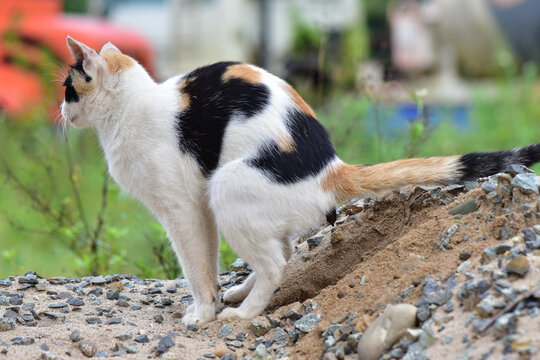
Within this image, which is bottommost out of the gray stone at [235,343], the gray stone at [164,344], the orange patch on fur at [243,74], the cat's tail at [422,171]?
the gray stone at [235,343]

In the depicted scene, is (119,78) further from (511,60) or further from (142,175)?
(511,60)

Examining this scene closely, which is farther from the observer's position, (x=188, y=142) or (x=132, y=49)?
(x=132, y=49)

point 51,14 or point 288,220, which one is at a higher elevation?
point 51,14

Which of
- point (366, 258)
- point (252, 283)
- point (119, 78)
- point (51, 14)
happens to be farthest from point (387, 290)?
point (51, 14)

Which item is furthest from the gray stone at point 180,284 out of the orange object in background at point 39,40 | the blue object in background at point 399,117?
the orange object in background at point 39,40

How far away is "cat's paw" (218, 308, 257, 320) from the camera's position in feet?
10.8

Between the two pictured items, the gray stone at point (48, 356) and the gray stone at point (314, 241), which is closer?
the gray stone at point (48, 356)

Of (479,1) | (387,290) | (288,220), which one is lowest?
(387,290)

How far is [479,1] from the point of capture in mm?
11289

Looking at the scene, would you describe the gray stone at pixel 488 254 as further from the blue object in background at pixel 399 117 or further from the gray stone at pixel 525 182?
the blue object in background at pixel 399 117

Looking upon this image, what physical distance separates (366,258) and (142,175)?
116 cm

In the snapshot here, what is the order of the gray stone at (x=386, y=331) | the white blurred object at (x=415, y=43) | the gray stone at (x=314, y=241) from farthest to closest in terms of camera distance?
the white blurred object at (x=415, y=43), the gray stone at (x=314, y=241), the gray stone at (x=386, y=331)

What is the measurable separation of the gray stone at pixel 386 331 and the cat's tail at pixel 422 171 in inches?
30.0

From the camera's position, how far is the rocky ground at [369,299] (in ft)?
7.93
